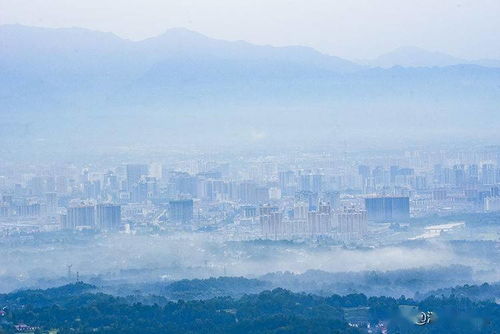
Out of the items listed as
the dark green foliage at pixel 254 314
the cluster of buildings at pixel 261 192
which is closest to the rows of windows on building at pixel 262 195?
the cluster of buildings at pixel 261 192

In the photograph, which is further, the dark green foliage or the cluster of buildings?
the cluster of buildings

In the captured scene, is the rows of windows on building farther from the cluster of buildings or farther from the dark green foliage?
the dark green foliage

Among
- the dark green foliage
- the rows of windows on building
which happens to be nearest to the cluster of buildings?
the rows of windows on building

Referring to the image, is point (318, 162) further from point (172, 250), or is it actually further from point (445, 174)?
point (172, 250)

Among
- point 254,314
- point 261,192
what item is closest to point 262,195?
point 261,192

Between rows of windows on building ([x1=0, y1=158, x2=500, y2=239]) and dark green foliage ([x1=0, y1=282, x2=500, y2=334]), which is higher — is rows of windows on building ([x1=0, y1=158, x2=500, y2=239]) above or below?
above

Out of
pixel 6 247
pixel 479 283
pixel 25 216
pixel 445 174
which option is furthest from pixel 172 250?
pixel 445 174

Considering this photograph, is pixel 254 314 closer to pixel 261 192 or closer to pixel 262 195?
pixel 262 195

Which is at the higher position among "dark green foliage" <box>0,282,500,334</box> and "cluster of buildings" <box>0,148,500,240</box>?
"cluster of buildings" <box>0,148,500,240</box>
